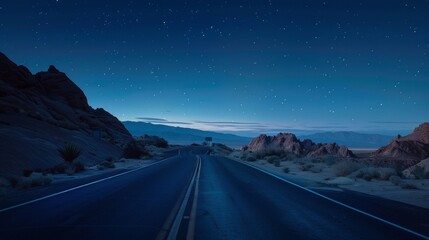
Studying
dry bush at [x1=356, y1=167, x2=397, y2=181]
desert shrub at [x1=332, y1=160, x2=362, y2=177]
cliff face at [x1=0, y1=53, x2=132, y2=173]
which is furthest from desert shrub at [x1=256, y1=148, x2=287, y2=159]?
dry bush at [x1=356, y1=167, x2=397, y2=181]

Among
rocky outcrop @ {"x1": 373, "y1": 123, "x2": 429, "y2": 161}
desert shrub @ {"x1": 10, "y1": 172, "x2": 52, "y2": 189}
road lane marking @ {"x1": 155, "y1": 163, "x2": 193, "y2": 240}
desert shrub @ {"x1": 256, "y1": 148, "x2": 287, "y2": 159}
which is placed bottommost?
road lane marking @ {"x1": 155, "y1": 163, "x2": 193, "y2": 240}

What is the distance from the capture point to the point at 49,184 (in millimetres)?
19875

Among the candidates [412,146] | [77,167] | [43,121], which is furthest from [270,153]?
[412,146]

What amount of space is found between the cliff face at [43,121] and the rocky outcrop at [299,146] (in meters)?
41.9

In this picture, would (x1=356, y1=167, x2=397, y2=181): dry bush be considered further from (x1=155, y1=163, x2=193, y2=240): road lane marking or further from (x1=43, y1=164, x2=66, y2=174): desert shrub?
(x1=43, y1=164, x2=66, y2=174): desert shrub

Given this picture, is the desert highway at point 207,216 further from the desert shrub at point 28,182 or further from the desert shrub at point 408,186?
the desert shrub at point 408,186

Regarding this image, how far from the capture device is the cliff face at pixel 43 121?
97.0ft

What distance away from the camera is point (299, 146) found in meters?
111

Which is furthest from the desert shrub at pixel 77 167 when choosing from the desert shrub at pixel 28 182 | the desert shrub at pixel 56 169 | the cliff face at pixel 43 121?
the desert shrub at pixel 28 182

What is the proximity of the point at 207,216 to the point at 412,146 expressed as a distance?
2730 inches

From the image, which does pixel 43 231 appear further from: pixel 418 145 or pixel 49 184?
pixel 418 145

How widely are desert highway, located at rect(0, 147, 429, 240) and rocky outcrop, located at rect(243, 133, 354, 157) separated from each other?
7667 centimetres

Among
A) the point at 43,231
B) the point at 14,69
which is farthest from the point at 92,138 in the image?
the point at 43,231

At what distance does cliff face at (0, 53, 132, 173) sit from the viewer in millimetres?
29578
